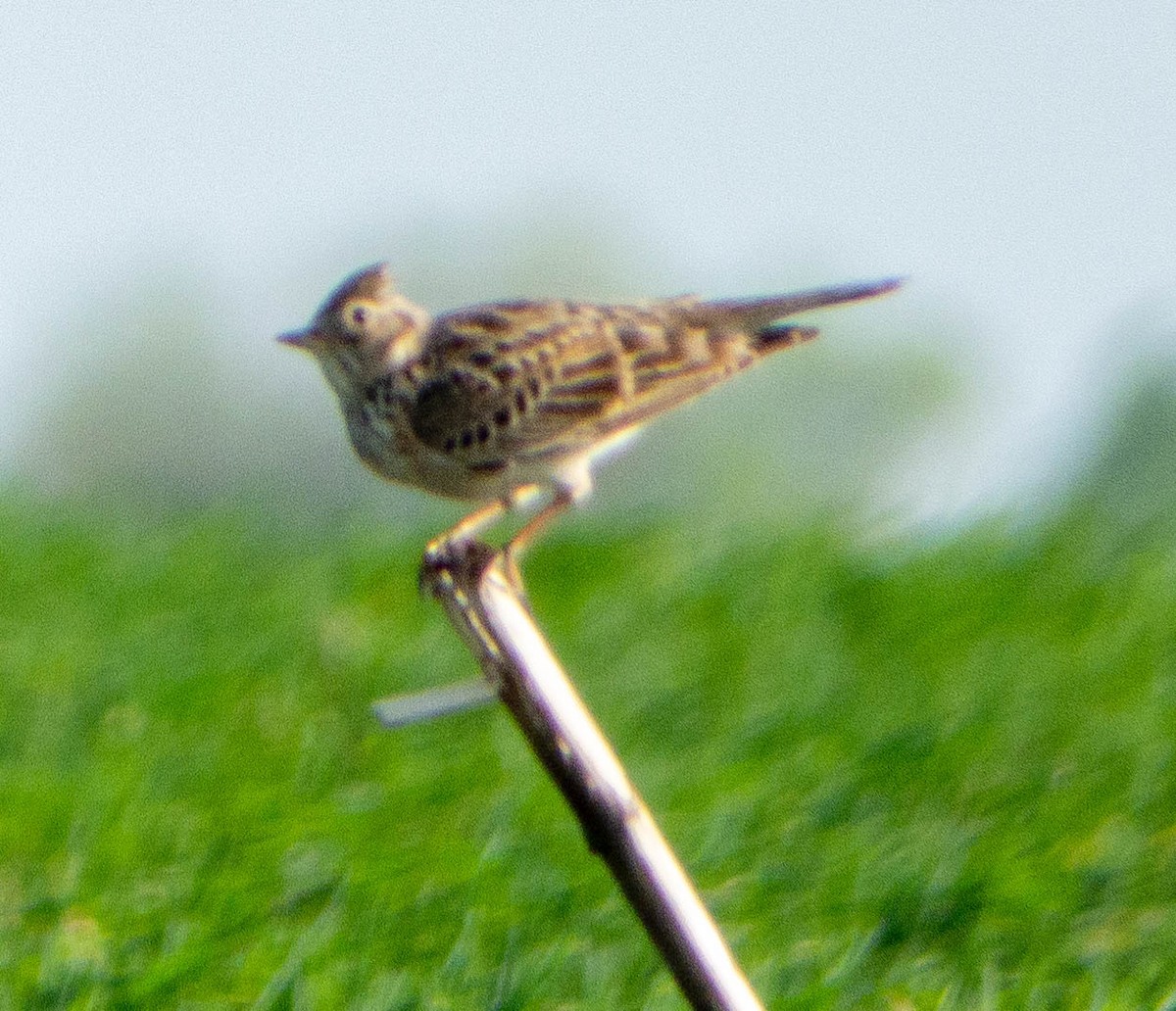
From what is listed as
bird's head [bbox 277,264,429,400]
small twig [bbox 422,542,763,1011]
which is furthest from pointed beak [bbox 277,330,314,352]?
small twig [bbox 422,542,763,1011]

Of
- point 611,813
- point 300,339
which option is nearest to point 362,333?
point 300,339

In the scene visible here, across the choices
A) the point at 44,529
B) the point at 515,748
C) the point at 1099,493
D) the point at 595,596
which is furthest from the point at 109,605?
the point at 1099,493

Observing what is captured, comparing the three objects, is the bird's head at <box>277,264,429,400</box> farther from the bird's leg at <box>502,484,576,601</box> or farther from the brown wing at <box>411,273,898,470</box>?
the bird's leg at <box>502,484,576,601</box>

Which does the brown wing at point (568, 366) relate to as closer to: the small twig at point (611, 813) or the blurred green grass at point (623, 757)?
the blurred green grass at point (623, 757)

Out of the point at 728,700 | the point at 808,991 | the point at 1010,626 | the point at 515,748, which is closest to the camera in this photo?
the point at 808,991

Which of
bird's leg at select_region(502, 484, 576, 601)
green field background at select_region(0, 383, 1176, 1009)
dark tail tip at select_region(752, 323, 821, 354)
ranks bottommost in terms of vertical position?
green field background at select_region(0, 383, 1176, 1009)

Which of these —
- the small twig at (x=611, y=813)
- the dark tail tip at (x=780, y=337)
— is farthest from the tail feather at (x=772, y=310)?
the small twig at (x=611, y=813)

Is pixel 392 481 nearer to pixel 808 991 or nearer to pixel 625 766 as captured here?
pixel 625 766
